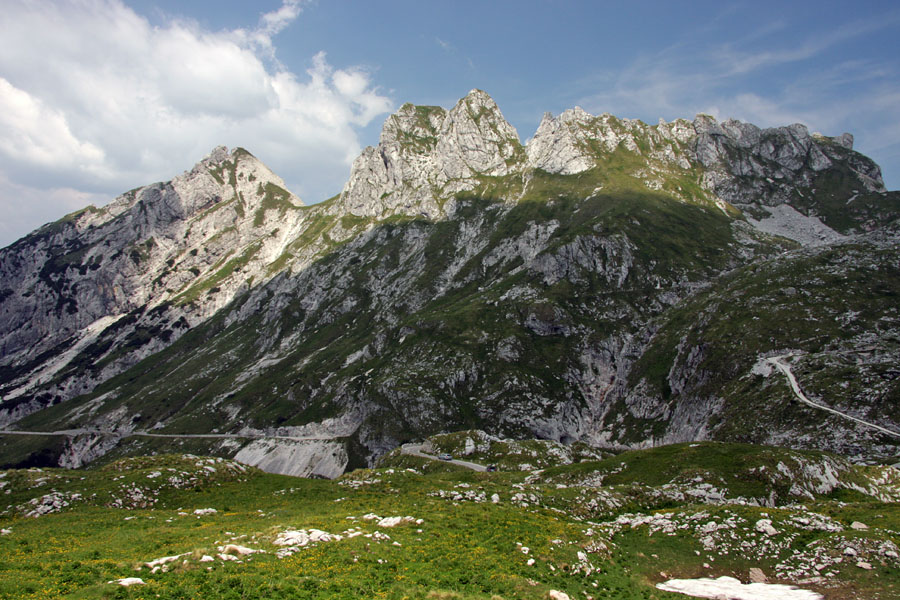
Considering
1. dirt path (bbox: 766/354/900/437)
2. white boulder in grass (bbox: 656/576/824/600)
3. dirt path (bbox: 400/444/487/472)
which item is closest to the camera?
white boulder in grass (bbox: 656/576/824/600)

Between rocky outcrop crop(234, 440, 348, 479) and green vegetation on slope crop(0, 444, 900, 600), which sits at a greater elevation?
green vegetation on slope crop(0, 444, 900, 600)

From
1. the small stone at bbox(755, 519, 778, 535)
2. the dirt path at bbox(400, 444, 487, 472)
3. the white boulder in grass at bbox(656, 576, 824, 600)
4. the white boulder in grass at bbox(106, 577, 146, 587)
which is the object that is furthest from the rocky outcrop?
the white boulder in grass at bbox(106, 577, 146, 587)

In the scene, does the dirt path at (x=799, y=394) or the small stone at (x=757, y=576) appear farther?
the dirt path at (x=799, y=394)

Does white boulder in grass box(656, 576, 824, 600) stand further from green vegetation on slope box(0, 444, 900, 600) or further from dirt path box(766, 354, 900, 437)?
dirt path box(766, 354, 900, 437)

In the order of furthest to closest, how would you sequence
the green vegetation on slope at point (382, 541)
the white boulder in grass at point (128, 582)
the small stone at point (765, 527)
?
the small stone at point (765, 527), the green vegetation on slope at point (382, 541), the white boulder in grass at point (128, 582)

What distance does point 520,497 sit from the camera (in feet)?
158

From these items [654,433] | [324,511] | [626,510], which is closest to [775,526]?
[626,510]

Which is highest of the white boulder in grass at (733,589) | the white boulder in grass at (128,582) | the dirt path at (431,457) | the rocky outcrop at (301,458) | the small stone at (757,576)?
the white boulder in grass at (128,582)

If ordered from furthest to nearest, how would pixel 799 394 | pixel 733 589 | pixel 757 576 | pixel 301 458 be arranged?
pixel 301 458
pixel 799 394
pixel 757 576
pixel 733 589

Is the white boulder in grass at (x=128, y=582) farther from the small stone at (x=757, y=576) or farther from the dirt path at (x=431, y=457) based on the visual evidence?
the dirt path at (x=431, y=457)

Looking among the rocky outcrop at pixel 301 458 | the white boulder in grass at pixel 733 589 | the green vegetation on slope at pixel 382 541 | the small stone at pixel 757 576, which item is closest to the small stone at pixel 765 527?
the green vegetation on slope at pixel 382 541

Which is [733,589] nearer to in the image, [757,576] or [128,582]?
[757,576]

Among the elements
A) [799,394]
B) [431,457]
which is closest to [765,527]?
[431,457]

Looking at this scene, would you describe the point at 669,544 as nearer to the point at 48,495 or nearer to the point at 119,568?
the point at 119,568
